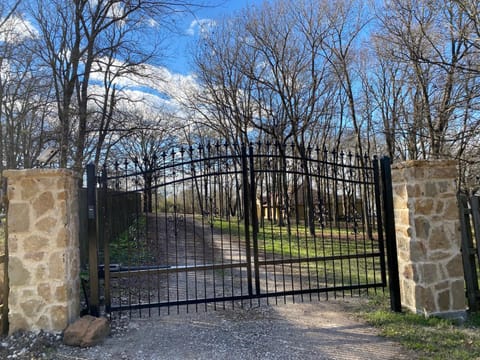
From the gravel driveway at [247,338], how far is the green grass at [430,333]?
168mm

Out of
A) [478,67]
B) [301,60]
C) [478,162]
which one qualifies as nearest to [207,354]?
[478,162]

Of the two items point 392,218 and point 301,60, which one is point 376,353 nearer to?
point 392,218

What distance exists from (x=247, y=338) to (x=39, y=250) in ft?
8.06

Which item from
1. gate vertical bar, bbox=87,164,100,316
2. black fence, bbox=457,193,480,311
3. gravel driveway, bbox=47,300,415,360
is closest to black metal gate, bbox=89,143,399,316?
gate vertical bar, bbox=87,164,100,316

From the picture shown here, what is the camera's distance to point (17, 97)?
1260 centimetres

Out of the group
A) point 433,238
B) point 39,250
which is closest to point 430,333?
point 433,238

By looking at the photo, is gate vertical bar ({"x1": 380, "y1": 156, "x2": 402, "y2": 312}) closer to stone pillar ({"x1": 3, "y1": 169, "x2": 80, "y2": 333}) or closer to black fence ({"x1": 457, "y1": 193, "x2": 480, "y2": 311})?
black fence ({"x1": 457, "y1": 193, "x2": 480, "y2": 311})

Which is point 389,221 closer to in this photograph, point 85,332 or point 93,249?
point 93,249

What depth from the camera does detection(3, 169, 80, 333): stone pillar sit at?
363cm

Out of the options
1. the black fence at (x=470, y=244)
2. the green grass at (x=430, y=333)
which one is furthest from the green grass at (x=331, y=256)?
the black fence at (x=470, y=244)

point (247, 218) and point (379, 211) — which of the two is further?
point (379, 211)

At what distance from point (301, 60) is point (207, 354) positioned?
46.0 ft

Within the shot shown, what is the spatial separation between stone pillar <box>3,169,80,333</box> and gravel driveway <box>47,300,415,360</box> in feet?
1.56

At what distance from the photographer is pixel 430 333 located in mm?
3688
